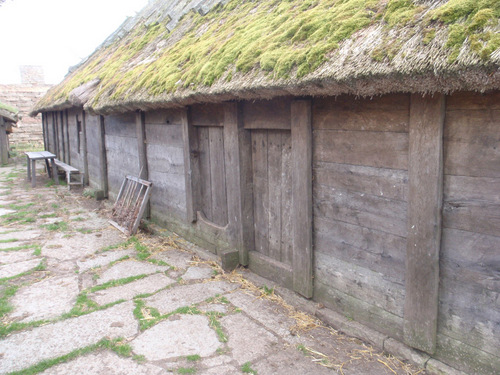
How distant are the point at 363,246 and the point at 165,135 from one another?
11.7 feet

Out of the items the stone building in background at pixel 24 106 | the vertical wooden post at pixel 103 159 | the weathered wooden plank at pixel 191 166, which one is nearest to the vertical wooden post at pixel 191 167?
the weathered wooden plank at pixel 191 166

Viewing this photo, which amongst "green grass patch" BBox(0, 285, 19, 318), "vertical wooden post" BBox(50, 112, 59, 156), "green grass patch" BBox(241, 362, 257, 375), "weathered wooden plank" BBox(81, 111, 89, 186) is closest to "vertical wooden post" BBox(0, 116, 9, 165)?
"vertical wooden post" BBox(50, 112, 59, 156)

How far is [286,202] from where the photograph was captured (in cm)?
381

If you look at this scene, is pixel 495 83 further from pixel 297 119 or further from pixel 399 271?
pixel 297 119

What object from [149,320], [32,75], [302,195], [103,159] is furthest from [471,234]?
[32,75]

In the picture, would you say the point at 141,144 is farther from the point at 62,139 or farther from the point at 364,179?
the point at 62,139

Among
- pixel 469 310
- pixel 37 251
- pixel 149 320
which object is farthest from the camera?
pixel 37 251

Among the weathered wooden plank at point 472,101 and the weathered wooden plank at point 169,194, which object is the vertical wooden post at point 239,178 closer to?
the weathered wooden plank at point 169,194

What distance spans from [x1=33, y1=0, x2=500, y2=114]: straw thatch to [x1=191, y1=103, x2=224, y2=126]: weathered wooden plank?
336 mm

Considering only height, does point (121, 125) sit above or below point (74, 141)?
above

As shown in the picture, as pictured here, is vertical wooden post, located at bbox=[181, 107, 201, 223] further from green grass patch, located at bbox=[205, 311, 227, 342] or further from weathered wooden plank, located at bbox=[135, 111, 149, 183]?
green grass patch, located at bbox=[205, 311, 227, 342]

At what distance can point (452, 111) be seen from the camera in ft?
7.72

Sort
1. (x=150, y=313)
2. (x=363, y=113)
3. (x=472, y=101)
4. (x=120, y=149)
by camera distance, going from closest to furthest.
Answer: (x=472, y=101) < (x=363, y=113) < (x=150, y=313) < (x=120, y=149)

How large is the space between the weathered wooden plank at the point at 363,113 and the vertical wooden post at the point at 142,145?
3697 millimetres
